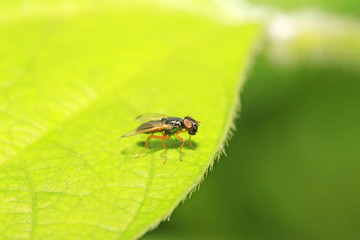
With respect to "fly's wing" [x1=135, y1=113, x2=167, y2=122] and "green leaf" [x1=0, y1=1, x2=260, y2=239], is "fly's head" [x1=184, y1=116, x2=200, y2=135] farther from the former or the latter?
"fly's wing" [x1=135, y1=113, x2=167, y2=122]

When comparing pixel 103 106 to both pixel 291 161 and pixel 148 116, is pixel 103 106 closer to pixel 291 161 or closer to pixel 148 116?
pixel 148 116

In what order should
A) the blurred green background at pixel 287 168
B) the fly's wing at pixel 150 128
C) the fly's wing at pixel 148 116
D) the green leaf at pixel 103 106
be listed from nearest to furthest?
the green leaf at pixel 103 106, the fly's wing at pixel 150 128, the fly's wing at pixel 148 116, the blurred green background at pixel 287 168

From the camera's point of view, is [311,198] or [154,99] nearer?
[154,99]

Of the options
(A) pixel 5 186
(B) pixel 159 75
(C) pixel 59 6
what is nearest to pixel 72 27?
(C) pixel 59 6

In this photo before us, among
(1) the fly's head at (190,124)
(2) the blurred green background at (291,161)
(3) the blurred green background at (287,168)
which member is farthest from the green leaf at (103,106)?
(3) the blurred green background at (287,168)

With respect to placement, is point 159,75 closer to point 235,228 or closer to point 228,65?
point 228,65

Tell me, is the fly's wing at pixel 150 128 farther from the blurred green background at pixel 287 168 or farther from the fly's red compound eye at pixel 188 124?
the blurred green background at pixel 287 168

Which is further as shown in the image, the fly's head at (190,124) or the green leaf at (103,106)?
the fly's head at (190,124)
